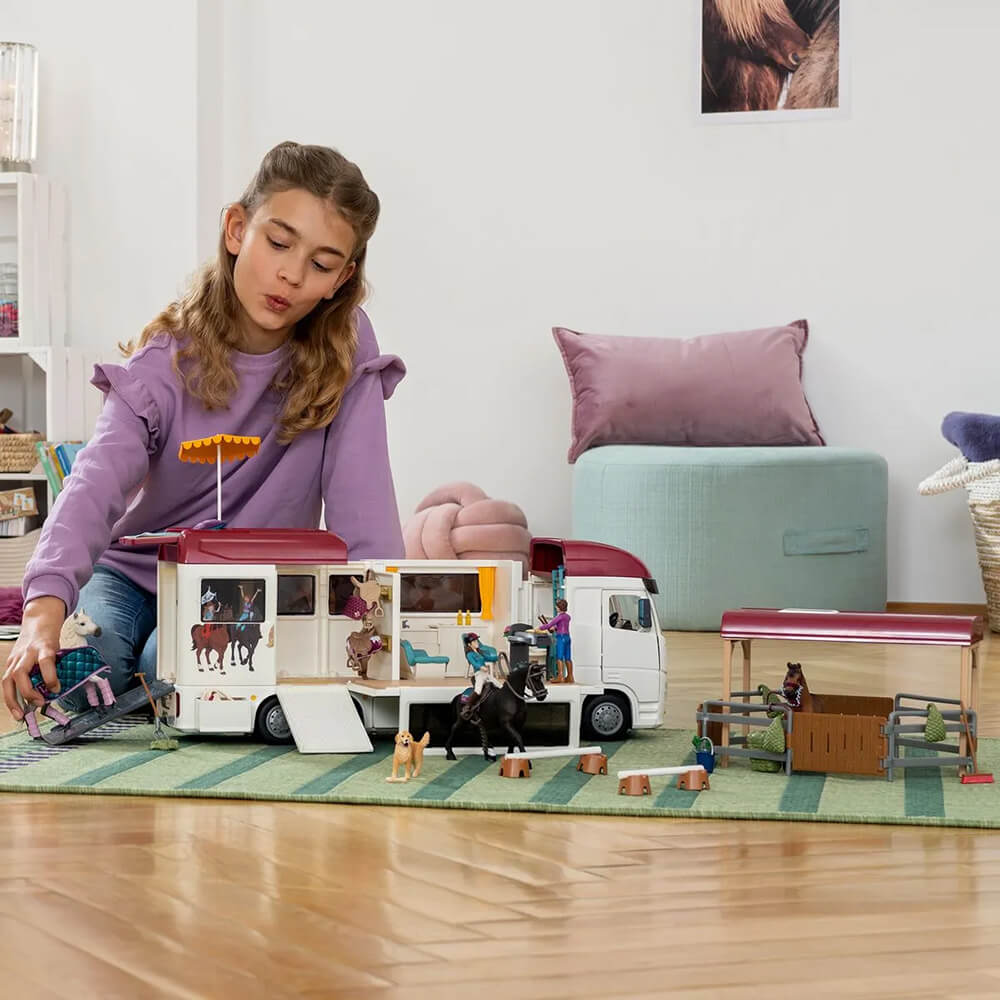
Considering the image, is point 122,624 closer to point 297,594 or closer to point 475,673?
point 297,594

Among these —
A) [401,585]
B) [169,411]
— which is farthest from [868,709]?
[169,411]

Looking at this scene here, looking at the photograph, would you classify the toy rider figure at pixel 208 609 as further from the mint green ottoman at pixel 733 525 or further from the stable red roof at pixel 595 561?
the mint green ottoman at pixel 733 525

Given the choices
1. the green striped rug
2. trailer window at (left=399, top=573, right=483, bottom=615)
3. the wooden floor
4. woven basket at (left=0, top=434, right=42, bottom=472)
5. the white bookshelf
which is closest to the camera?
the wooden floor

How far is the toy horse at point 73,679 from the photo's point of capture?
1475mm

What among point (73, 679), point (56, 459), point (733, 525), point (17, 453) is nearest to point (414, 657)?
point (73, 679)

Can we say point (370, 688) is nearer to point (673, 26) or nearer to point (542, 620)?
point (542, 620)

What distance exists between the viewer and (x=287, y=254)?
5.50 ft

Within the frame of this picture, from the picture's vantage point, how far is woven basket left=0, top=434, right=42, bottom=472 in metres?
3.26

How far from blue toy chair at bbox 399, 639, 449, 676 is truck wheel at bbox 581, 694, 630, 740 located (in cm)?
17

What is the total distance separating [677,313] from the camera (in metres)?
3.64

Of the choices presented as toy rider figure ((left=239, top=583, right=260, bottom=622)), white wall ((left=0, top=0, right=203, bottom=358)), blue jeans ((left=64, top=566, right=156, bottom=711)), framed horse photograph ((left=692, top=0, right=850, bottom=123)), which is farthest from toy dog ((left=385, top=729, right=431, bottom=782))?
framed horse photograph ((left=692, top=0, right=850, bottom=123))

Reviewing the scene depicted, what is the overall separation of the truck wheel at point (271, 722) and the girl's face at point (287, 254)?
48cm

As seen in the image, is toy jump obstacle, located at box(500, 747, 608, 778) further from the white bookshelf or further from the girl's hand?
the white bookshelf

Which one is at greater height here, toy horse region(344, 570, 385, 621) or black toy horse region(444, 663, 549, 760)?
toy horse region(344, 570, 385, 621)
